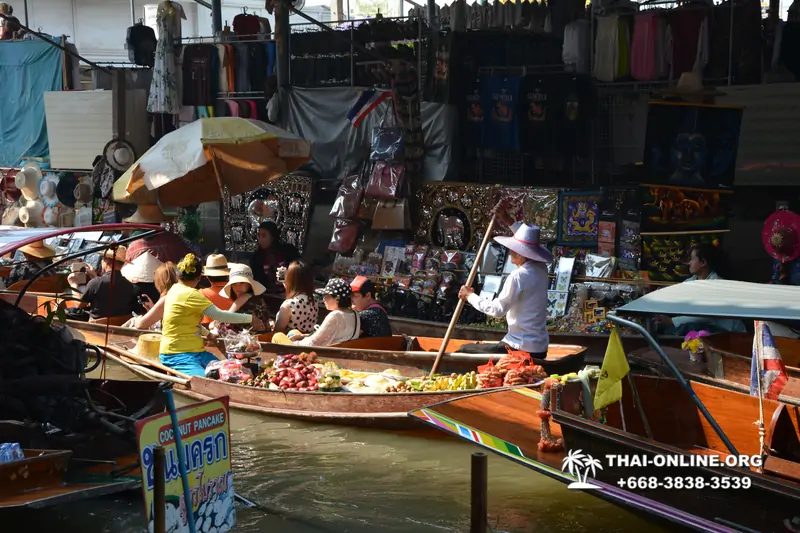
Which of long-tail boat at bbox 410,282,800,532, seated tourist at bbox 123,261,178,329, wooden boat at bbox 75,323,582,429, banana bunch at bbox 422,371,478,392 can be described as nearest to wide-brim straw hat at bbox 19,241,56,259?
seated tourist at bbox 123,261,178,329

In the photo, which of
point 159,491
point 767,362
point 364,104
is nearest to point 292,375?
point 159,491

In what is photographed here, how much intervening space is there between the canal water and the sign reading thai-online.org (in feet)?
3.19

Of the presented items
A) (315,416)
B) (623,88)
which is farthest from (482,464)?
(623,88)

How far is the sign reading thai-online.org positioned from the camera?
586 cm

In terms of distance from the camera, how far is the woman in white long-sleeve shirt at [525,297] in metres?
8.59

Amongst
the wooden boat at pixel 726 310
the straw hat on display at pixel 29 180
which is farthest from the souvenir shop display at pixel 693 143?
the straw hat on display at pixel 29 180

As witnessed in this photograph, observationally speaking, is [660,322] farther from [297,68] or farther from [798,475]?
[297,68]

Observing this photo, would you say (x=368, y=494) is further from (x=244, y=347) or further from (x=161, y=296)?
(x=161, y=296)

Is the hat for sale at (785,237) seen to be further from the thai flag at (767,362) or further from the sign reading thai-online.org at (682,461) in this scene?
the sign reading thai-online.org at (682,461)

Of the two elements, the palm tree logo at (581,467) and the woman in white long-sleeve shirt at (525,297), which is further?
the woman in white long-sleeve shirt at (525,297)

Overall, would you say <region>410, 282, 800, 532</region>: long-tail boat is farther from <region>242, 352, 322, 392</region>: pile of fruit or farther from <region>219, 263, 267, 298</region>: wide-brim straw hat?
<region>219, 263, 267, 298</region>: wide-brim straw hat

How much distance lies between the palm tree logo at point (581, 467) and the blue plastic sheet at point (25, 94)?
46.9 feet

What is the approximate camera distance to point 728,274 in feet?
36.7

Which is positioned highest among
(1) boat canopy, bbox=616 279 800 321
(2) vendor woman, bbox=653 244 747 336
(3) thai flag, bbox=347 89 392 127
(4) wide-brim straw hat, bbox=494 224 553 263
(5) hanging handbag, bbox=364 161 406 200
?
(3) thai flag, bbox=347 89 392 127
